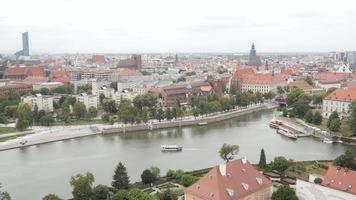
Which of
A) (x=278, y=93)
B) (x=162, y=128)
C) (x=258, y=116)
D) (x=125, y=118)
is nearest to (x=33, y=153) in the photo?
(x=125, y=118)

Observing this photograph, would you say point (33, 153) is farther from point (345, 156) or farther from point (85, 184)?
point (345, 156)

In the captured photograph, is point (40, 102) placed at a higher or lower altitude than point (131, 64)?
lower

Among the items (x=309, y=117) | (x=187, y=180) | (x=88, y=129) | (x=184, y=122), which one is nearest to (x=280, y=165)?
(x=187, y=180)

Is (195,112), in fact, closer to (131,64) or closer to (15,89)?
(15,89)

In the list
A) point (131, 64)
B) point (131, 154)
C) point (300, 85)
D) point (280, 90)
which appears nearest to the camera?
point (131, 154)

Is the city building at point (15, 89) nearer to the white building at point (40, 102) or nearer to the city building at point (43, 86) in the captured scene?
the city building at point (43, 86)

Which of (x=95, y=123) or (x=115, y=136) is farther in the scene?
(x=95, y=123)

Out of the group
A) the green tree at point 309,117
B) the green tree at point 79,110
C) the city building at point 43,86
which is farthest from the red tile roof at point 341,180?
the city building at point 43,86
